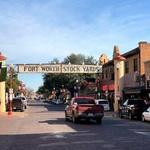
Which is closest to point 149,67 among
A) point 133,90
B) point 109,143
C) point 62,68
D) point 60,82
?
point 133,90

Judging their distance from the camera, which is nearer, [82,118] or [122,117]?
[82,118]

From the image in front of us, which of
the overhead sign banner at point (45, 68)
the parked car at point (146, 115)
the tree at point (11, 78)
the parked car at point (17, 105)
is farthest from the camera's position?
the overhead sign banner at point (45, 68)

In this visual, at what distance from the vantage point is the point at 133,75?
62.8 meters

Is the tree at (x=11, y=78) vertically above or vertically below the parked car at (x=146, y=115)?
above

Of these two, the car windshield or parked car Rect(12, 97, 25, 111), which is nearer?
the car windshield

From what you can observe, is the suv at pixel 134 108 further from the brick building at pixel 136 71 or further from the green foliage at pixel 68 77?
the green foliage at pixel 68 77

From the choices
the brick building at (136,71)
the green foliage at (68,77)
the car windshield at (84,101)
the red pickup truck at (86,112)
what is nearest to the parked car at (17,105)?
the brick building at (136,71)

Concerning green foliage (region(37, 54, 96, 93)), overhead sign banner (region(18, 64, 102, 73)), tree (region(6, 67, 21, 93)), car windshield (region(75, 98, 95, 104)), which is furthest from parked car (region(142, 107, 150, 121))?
green foliage (region(37, 54, 96, 93))

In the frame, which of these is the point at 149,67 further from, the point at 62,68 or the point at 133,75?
the point at 62,68

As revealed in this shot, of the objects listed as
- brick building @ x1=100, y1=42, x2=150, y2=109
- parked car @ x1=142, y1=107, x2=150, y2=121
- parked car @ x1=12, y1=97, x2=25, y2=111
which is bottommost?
parked car @ x1=142, y1=107, x2=150, y2=121

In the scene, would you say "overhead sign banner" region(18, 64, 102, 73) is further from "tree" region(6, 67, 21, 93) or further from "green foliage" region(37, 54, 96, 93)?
"green foliage" region(37, 54, 96, 93)

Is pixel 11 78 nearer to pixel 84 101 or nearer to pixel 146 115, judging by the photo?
pixel 84 101

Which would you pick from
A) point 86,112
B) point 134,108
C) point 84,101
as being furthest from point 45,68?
point 86,112

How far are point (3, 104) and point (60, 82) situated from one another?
57233mm
